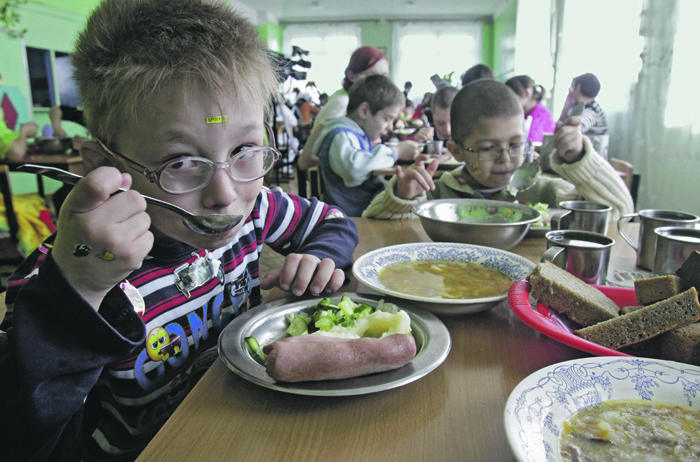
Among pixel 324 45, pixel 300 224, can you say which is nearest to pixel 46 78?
pixel 300 224

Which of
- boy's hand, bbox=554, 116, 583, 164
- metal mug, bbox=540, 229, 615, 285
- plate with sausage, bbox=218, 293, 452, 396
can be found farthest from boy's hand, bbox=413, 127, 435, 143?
plate with sausage, bbox=218, 293, 452, 396

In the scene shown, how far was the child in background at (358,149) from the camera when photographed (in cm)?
294

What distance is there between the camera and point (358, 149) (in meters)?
3.03

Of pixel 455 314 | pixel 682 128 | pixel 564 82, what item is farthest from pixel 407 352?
pixel 564 82

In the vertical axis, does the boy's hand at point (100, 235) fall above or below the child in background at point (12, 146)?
below

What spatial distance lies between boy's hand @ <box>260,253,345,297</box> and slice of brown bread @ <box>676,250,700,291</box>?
1.90ft

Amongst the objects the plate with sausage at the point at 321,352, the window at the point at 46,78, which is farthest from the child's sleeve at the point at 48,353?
the window at the point at 46,78

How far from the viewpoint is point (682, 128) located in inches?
148

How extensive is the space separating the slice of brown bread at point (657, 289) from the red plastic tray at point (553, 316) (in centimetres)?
6

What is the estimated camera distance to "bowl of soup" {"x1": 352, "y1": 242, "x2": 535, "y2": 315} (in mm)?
767

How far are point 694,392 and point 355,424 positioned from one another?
0.39 metres

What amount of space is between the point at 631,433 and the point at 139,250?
623 mm

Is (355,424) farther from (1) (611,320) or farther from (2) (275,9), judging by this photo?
(2) (275,9)

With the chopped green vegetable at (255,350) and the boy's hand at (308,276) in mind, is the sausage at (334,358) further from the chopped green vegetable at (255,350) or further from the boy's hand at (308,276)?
the boy's hand at (308,276)
